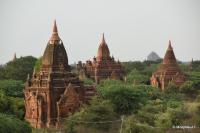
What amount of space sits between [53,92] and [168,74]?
21.9 m

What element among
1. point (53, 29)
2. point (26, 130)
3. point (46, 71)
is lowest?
point (26, 130)

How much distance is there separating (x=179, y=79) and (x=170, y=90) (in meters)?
2.27

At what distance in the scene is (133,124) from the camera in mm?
35031

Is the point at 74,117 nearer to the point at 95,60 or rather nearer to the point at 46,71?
the point at 46,71

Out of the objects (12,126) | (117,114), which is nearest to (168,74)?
(117,114)

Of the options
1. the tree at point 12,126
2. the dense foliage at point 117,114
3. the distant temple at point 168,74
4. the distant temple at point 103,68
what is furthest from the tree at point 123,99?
the distant temple at point 103,68

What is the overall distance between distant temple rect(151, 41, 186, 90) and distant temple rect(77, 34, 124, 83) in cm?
418

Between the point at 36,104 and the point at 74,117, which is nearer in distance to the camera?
the point at 74,117

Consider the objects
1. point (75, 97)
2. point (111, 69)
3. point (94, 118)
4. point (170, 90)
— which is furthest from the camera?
point (111, 69)

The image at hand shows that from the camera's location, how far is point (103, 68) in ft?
209

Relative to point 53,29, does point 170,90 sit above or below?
below

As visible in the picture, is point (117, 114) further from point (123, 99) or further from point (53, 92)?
point (53, 92)

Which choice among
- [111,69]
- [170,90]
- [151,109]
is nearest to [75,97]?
[151,109]

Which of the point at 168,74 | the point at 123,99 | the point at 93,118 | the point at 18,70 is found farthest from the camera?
the point at 18,70
